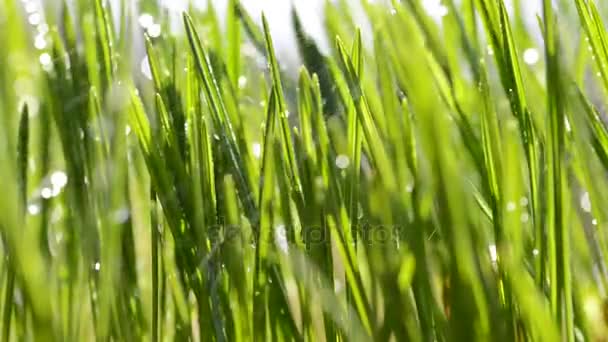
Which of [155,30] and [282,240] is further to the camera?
[155,30]

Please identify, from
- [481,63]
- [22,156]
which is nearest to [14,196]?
[22,156]

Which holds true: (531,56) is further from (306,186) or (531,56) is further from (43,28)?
(43,28)

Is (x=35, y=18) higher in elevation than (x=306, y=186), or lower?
higher

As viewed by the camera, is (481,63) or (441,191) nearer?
(441,191)

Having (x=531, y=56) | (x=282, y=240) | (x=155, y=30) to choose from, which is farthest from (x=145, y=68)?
(x=531, y=56)

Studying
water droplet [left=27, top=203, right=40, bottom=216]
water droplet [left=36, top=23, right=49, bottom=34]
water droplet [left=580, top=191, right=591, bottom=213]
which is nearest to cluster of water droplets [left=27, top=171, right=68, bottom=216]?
water droplet [left=27, top=203, right=40, bottom=216]

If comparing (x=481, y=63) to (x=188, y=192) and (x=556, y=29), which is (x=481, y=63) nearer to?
(x=556, y=29)
